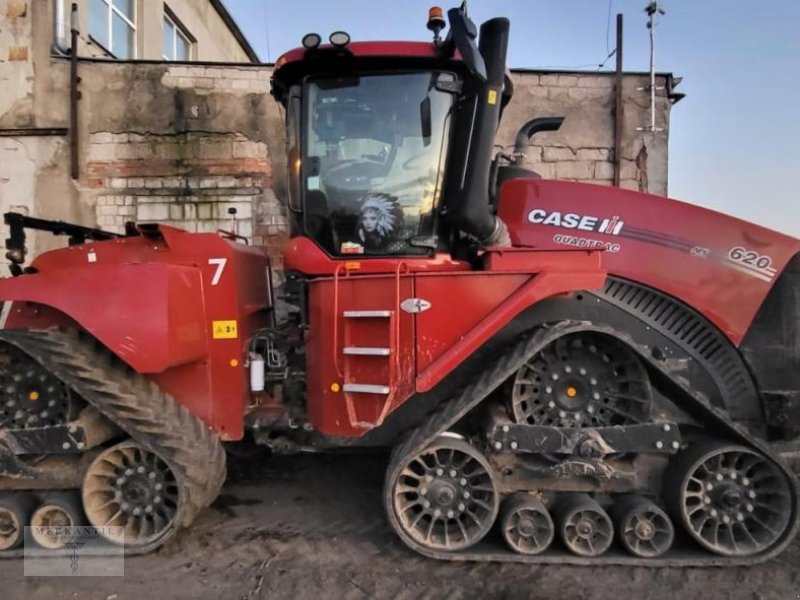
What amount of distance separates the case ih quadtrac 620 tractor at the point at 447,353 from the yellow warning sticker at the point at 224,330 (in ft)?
0.05

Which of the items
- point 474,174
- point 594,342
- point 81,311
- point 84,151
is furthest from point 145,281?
point 84,151

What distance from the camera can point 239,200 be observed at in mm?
7148

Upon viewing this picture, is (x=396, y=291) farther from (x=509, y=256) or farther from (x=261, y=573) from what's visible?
(x=261, y=573)

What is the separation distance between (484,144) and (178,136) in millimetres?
5331

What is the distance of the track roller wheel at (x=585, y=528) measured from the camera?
3.07 meters

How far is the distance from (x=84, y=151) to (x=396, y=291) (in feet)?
19.7

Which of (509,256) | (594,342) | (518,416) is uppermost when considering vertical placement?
(509,256)

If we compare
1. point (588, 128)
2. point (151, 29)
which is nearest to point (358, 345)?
point (588, 128)

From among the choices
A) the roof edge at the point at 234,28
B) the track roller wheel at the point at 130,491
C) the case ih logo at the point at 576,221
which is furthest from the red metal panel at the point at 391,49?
the roof edge at the point at 234,28

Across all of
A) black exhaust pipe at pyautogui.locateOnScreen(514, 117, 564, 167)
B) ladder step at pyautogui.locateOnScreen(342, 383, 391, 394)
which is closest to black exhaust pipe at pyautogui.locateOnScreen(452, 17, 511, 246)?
black exhaust pipe at pyautogui.locateOnScreen(514, 117, 564, 167)

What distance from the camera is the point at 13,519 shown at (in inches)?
129

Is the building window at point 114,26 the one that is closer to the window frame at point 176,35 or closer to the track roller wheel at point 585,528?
the window frame at point 176,35

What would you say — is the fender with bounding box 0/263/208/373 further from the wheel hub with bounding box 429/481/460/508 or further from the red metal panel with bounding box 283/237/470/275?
the wheel hub with bounding box 429/481/460/508

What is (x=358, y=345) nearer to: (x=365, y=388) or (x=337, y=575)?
(x=365, y=388)
